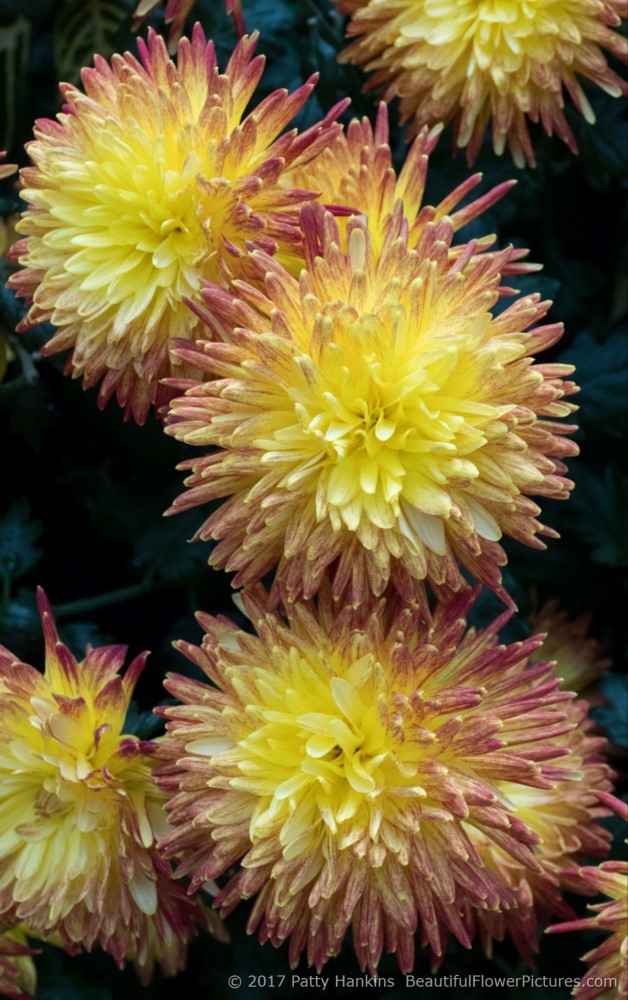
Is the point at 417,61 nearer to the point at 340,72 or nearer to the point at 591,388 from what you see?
the point at 340,72

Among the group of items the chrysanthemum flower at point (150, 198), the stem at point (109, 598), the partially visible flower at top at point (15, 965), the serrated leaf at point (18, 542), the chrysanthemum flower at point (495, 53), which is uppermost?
the chrysanthemum flower at point (495, 53)

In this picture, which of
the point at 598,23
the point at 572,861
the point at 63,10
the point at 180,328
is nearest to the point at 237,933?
the point at 572,861

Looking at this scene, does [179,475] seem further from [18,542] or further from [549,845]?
[549,845]

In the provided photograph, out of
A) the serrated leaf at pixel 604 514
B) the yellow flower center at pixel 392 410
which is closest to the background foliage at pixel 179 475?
the serrated leaf at pixel 604 514

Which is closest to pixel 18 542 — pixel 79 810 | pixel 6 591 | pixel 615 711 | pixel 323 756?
pixel 6 591

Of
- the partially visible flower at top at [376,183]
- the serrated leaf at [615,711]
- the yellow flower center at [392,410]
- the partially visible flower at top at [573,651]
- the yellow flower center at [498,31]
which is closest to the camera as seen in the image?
the yellow flower center at [392,410]

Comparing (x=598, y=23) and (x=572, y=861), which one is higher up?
(x=598, y=23)

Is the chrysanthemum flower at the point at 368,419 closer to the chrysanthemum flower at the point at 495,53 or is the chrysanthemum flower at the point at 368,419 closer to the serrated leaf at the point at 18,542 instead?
the chrysanthemum flower at the point at 495,53
